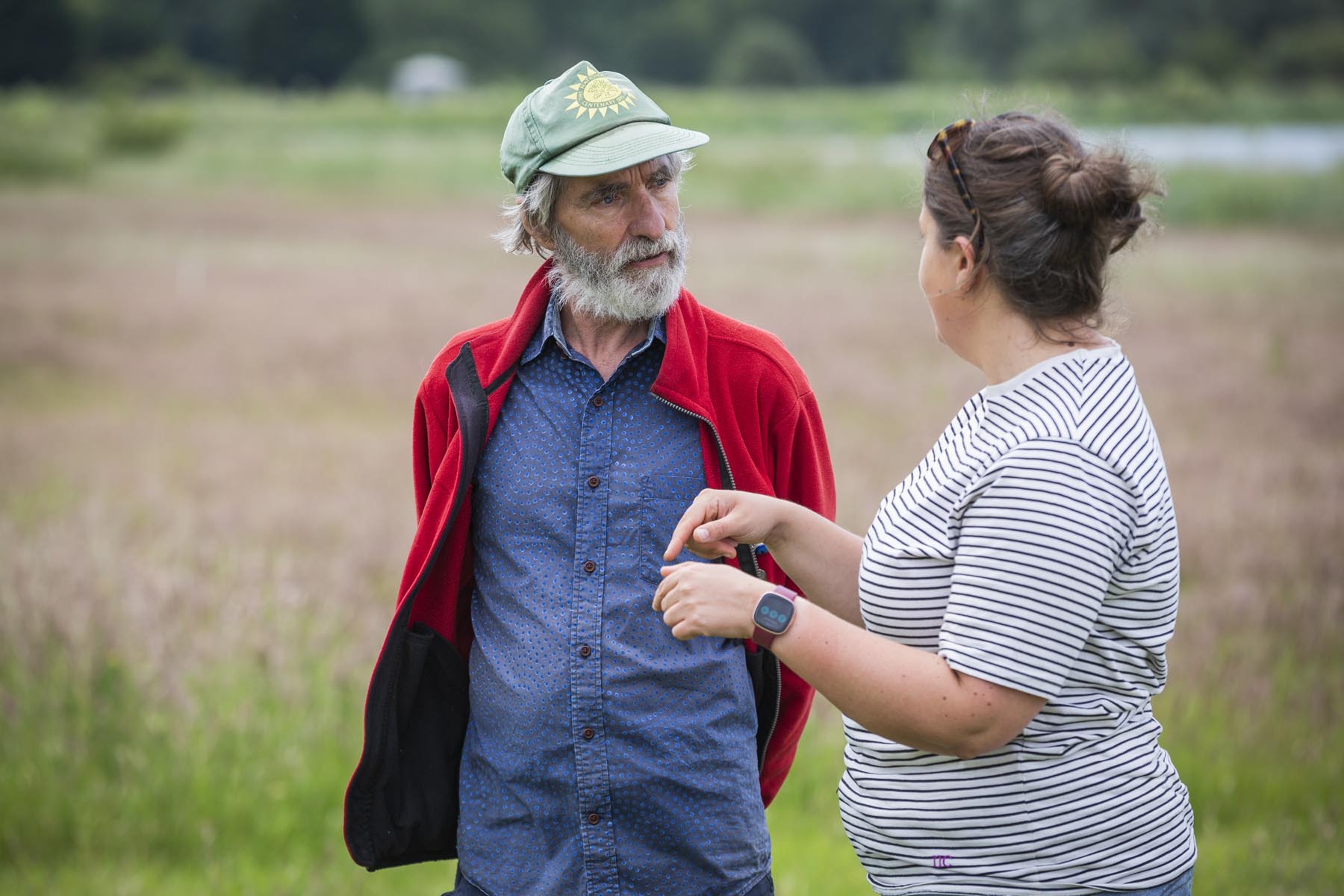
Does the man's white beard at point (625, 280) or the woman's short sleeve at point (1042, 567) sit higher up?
the man's white beard at point (625, 280)

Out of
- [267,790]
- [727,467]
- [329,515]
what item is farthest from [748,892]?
[329,515]

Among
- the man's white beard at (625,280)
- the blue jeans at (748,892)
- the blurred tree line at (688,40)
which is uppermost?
the blurred tree line at (688,40)

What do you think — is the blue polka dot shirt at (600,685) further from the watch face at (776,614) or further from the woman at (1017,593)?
the watch face at (776,614)

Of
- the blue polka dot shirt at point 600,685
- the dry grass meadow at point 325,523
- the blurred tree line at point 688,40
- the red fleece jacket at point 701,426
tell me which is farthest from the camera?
the blurred tree line at point 688,40

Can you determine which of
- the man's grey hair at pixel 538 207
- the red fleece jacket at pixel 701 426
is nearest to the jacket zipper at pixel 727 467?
the red fleece jacket at pixel 701 426

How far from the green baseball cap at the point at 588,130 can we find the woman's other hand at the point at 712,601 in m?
1.04

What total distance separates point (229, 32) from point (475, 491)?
90.4 m

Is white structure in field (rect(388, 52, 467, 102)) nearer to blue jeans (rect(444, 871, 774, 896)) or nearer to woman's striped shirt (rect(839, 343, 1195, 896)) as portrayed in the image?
blue jeans (rect(444, 871, 774, 896))

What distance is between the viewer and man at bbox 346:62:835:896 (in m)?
2.71

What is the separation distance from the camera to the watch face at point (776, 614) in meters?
1.99

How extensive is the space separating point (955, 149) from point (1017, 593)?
0.70 m

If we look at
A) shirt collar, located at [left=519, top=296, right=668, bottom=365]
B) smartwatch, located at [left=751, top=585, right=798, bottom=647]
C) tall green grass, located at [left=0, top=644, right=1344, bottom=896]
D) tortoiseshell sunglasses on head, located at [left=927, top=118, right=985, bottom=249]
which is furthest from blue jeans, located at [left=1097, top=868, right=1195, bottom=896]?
tall green grass, located at [left=0, top=644, right=1344, bottom=896]

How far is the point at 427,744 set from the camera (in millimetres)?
2936

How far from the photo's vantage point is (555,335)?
114 inches
